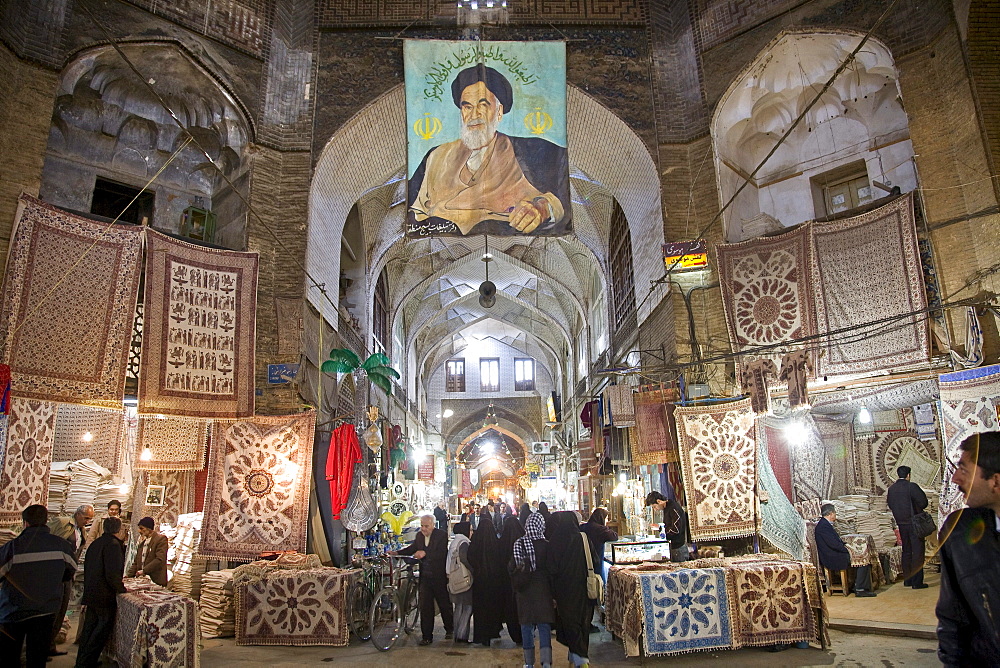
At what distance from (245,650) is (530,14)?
9.74 meters

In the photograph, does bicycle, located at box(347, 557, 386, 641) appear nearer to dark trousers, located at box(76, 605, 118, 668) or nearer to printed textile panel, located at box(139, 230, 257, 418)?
dark trousers, located at box(76, 605, 118, 668)

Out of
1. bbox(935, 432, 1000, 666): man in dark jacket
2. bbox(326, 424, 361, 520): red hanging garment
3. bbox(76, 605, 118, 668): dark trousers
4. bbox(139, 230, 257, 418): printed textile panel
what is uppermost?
bbox(139, 230, 257, 418): printed textile panel

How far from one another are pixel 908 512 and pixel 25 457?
9362mm

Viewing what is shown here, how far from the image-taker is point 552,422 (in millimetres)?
21938

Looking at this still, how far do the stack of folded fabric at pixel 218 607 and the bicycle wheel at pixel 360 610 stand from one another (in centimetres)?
123

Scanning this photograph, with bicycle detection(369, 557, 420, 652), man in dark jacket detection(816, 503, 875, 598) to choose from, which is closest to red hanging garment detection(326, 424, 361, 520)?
bicycle detection(369, 557, 420, 652)

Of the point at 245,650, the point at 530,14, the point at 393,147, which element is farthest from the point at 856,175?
the point at 245,650

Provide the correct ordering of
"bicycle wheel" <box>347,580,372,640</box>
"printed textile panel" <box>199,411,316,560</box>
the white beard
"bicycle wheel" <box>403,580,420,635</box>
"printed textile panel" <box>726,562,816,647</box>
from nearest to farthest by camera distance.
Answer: "printed textile panel" <box>726,562,816,647</box> < "bicycle wheel" <box>347,580,372,640</box> < "bicycle wheel" <box>403,580,420,635</box> < "printed textile panel" <box>199,411,316,560</box> < the white beard

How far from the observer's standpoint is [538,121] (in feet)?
31.3

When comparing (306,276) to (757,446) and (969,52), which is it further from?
(969,52)

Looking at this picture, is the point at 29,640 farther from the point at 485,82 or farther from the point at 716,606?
the point at 485,82

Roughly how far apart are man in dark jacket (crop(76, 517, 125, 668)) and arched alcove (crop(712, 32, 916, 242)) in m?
8.44

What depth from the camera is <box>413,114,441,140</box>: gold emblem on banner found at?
944 centimetres

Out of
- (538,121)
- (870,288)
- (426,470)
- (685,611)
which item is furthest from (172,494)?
(426,470)
